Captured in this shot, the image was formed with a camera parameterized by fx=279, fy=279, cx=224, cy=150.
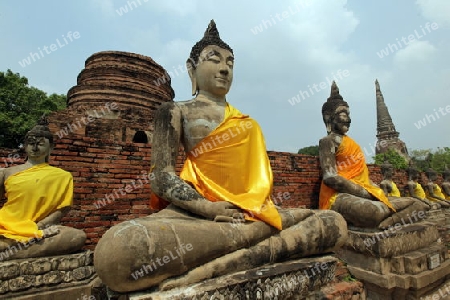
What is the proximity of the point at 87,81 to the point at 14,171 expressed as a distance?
31.0ft

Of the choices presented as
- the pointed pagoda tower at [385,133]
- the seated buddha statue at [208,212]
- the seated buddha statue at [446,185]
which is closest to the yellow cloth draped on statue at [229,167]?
the seated buddha statue at [208,212]

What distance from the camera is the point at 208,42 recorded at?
279 cm

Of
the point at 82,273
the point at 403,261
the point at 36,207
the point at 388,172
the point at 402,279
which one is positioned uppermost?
the point at 36,207

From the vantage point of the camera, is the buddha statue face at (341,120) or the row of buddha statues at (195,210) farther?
the buddha statue face at (341,120)

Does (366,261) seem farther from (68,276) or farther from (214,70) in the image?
(68,276)

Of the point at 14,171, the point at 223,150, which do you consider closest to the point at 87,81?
the point at 14,171

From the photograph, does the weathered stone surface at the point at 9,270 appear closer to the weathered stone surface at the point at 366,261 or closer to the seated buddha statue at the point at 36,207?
the seated buddha statue at the point at 36,207

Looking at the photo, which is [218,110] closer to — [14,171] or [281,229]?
[281,229]

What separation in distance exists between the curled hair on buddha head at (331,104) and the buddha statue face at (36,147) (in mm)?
4090

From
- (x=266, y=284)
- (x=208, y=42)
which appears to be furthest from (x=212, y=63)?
(x=266, y=284)

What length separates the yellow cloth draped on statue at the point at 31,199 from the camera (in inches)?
105

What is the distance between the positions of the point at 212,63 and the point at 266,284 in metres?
2.00

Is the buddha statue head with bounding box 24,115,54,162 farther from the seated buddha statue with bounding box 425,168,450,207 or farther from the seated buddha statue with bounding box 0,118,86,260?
the seated buddha statue with bounding box 425,168,450,207

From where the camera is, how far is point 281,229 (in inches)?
85.3
